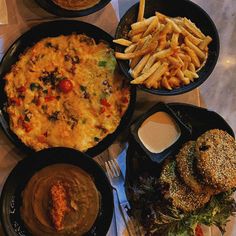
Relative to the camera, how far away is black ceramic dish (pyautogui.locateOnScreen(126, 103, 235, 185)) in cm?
286

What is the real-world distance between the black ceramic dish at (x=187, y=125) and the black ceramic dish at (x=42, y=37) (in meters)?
0.14

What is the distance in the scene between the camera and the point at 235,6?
323 centimetres

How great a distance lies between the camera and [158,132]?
2826 millimetres

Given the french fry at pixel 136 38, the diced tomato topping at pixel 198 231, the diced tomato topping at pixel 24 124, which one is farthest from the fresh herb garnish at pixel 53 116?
the diced tomato topping at pixel 198 231

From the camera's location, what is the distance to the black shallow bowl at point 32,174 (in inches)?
106

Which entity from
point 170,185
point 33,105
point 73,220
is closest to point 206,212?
point 170,185

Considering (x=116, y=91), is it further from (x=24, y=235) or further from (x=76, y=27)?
(x=24, y=235)

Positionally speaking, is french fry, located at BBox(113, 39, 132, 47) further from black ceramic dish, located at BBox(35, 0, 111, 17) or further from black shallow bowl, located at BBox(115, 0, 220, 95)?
black ceramic dish, located at BBox(35, 0, 111, 17)

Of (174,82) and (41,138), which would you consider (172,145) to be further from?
(41,138)

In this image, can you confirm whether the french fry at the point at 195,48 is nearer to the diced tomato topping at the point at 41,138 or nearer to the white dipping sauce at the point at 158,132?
the white dipping sauce at the point at 158,132

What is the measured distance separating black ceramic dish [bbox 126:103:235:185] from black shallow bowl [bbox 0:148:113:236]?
0.62 ft

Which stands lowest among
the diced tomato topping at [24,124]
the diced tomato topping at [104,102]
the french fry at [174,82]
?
the diced tomato topping at [24,124]

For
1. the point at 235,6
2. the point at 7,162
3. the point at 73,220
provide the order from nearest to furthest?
the point at 73,220, the point at 7,162, the point at 235,6

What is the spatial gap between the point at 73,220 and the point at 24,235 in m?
0.27
